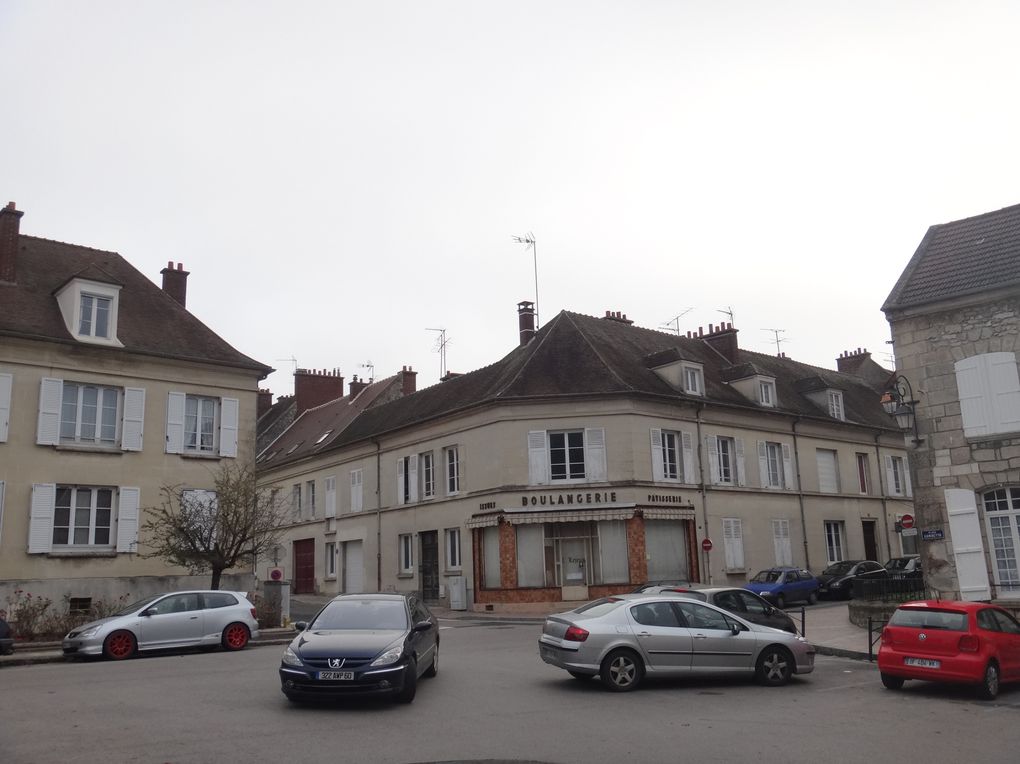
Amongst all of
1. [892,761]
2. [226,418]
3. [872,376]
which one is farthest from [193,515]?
[872,376]

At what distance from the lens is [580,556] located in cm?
2823

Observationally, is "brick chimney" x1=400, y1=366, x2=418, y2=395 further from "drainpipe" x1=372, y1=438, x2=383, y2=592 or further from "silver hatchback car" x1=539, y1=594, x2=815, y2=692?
"silver hatchback car" x1=539, y1=594, x2=815, y2=692

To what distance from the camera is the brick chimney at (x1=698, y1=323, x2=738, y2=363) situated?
37.5 metres

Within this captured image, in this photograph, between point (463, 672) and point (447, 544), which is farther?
point (447, 544)

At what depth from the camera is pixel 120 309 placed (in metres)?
24.0

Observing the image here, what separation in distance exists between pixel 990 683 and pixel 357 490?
27914mm

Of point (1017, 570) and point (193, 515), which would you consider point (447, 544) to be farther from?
point (1017, 570)

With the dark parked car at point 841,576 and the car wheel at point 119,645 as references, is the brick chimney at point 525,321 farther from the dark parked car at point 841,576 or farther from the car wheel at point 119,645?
the car wheel at point 119,645

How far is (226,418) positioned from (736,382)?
64.4ft

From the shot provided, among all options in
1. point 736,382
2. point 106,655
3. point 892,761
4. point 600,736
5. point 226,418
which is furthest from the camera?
point 736,382

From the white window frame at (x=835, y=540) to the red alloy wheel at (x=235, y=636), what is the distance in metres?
24.8

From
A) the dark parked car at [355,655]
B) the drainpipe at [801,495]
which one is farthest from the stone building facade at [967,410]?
the drainpipe at [801,495]

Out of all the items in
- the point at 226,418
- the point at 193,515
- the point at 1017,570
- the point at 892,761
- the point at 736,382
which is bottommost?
the point at 892,761

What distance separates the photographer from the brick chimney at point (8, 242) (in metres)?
22.6
